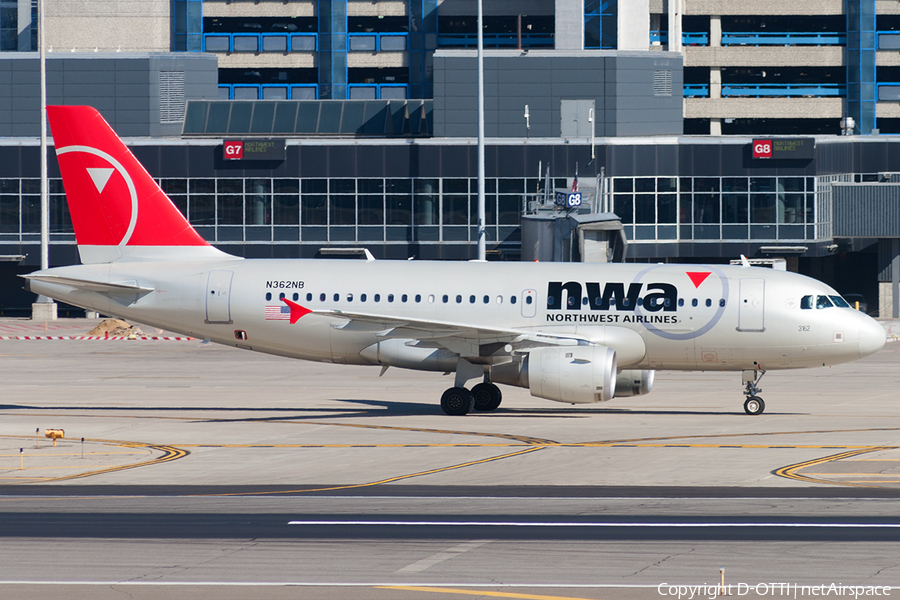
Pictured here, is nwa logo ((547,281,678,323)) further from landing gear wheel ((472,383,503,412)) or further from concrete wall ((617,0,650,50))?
concrete wall ((617,0,650,50))

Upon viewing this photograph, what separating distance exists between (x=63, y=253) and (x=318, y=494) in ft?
195

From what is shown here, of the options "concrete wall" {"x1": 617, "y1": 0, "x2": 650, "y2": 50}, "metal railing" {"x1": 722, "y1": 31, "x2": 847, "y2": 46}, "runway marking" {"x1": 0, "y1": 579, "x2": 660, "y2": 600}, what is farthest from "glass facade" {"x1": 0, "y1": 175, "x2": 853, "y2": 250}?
"runway marking" {"x1": 0, "y1": 579, "x2": 660, "y2": 600}

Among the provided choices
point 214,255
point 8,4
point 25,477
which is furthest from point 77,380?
point 8,4

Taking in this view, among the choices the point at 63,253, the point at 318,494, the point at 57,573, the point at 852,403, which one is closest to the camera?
the point at 57,573

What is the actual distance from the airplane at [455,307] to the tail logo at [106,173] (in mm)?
43

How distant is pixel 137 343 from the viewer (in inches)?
2328

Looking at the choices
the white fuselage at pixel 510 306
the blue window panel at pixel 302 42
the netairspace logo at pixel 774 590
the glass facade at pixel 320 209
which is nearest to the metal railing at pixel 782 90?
the blue window panel at pixel 302 42

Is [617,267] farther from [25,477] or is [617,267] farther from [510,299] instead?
[25,477]

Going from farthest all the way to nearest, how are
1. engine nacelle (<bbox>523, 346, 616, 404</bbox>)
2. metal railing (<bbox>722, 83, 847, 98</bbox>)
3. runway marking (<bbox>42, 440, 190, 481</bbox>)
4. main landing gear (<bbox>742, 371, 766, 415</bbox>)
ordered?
metal railing (<bbox>722, 83, 847, 98</bbox>) → main landing gear (<bbox>742, 371, 766, 415</bbox>) → engine nacelle (<bbox>523, 346, 616, 404</bbox>) → runway marking (<bbox>42, 440, 190, 481</bbox>)

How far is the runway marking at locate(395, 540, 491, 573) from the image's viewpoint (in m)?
15.9

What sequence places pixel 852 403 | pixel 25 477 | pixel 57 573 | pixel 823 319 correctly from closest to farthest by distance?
pixel 57 573 → pixel 25 477 → pixel 823 319 → pixel 852 403

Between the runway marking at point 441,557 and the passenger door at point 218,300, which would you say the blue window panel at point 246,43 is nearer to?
the passenger door at point 218,300

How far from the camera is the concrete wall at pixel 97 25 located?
113m

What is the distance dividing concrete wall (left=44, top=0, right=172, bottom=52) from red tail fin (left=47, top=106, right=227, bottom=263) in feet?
274
